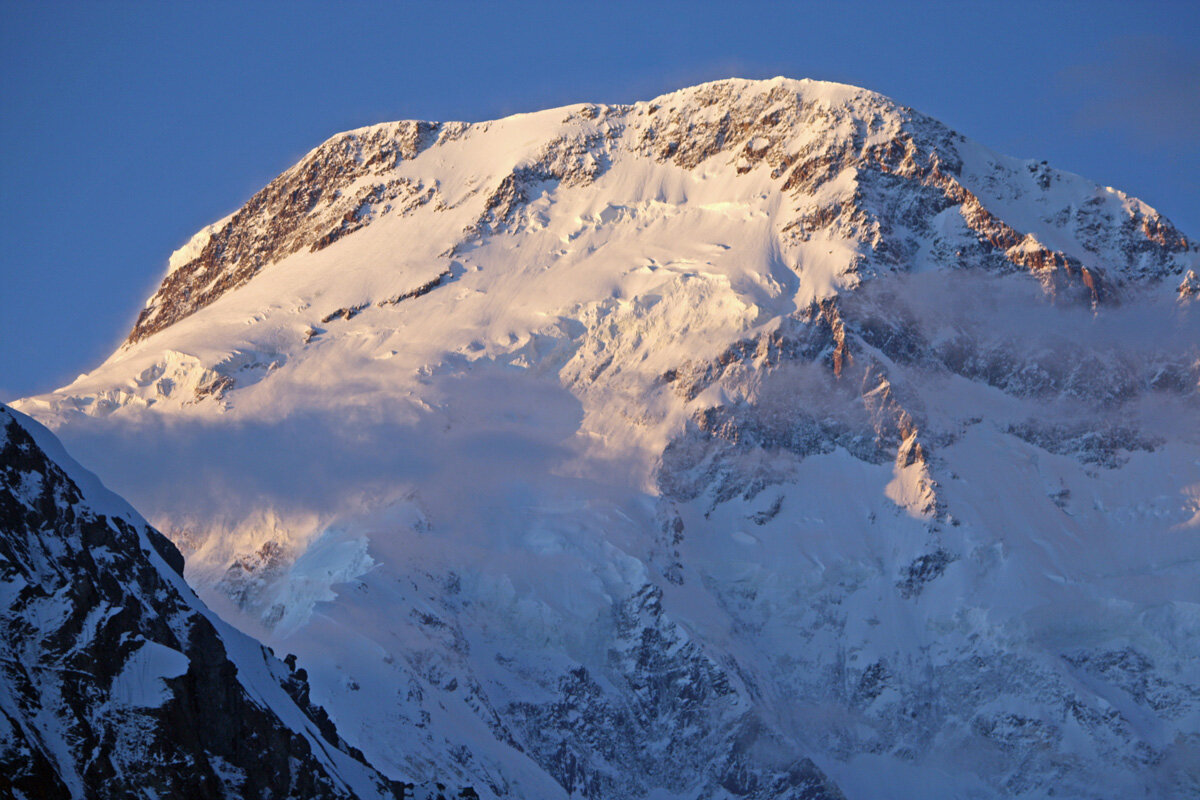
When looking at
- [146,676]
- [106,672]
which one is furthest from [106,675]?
[146,676]

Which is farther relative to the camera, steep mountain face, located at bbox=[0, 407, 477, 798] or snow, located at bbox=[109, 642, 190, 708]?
snow, located at bbox=[109, 642, 190, 708]

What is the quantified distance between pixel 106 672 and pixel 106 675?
0.14 m

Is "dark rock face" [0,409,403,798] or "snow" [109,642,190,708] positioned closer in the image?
"dark rock face" [0,409,403,798]

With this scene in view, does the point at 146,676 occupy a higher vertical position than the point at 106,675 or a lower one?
higher

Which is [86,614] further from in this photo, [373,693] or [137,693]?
[373,693]

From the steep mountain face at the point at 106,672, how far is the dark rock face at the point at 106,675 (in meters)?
0.07

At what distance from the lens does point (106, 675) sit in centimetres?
9169

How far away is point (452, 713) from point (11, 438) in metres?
89.2

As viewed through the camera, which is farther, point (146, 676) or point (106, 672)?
point (146, 676)

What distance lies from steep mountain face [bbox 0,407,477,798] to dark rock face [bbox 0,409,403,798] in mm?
70

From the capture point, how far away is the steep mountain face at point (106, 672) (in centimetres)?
8912

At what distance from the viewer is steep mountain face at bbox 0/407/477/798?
292 ft

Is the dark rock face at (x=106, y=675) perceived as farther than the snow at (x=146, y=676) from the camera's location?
No

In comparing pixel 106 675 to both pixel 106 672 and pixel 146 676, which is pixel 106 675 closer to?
pixel 106 672
